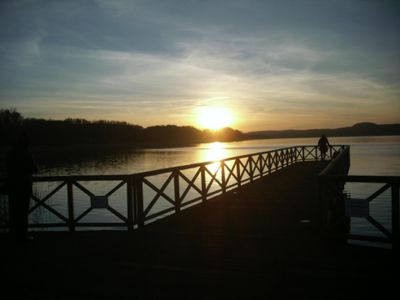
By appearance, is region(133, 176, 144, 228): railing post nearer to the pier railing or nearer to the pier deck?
the pier railing

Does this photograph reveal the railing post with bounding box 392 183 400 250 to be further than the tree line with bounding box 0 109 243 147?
No

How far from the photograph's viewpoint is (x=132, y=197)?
26.4 feet

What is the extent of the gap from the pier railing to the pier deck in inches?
15.6

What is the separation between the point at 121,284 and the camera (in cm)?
496

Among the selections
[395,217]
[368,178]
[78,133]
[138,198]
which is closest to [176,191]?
[138,198]

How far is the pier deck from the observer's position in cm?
469

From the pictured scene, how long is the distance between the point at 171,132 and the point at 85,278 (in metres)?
192

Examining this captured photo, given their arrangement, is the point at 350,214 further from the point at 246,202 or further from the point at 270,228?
the point at 246,202

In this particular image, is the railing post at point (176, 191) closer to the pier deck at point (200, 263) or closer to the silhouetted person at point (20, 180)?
the pier deck at point (200, 263)

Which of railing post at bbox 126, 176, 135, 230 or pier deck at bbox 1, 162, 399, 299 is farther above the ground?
railing post at bbox 126, 176, 135, 230

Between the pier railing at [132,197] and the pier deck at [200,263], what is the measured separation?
0.40 m

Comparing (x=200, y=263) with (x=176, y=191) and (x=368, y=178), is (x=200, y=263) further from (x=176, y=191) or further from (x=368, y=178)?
(x=176, y=191)

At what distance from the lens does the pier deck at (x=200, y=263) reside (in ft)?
15.4

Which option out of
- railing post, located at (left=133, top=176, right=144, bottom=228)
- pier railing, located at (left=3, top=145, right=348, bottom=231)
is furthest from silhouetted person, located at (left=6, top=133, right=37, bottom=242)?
railing post, located at (left=133, top=176, right=144, bottom=228)
